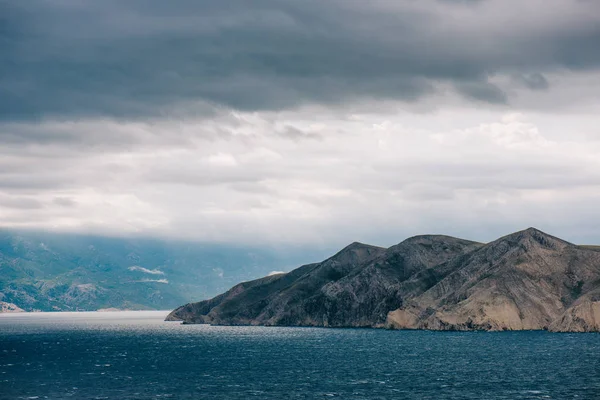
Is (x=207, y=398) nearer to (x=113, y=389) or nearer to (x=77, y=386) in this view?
(x=113, y=389)

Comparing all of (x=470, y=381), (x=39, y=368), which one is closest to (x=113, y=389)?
(x=39, y=368)

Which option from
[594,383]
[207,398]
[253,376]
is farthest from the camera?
[253,376]

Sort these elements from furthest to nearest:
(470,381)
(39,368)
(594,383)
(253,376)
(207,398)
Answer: (39,368) → (253,376) → (470,381) → (594,383) → (207,398)

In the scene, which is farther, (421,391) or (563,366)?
(563,366)

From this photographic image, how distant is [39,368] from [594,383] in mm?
123909

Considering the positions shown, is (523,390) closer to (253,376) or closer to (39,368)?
(253,376)

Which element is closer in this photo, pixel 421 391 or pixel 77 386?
pixel 421 391

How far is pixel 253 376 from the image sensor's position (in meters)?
157

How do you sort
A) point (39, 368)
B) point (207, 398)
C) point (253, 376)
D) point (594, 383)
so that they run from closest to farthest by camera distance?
point (207, 398) → point (594, 383) → point (253, 376) → point (39, 368)

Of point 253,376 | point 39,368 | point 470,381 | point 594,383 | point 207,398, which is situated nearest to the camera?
point 207,398

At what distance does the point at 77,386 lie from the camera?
139250 mm

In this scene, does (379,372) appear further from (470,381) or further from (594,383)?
(594,383)

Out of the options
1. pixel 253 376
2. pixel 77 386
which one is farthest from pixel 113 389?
pixel 253 376

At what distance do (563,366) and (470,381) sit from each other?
110 feet
